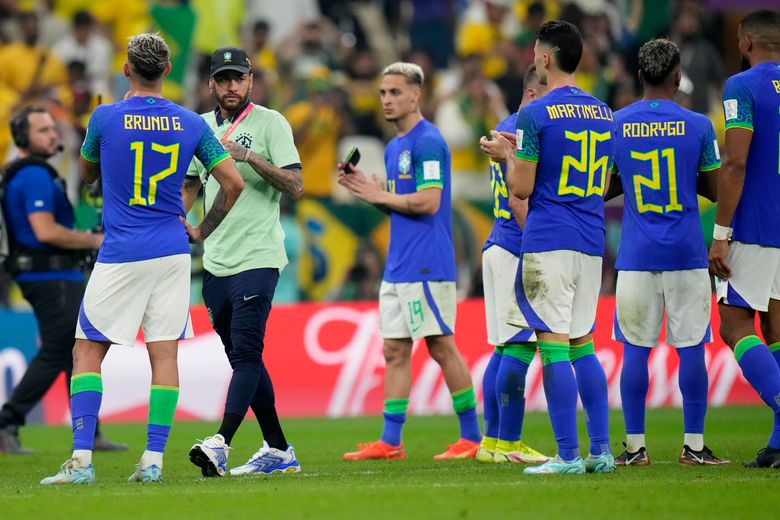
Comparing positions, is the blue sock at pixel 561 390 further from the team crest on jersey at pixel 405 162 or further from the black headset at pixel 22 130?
the black headset at pixel 22 130

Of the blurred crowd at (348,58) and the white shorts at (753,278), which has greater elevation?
the blurred crowd at (348,58)

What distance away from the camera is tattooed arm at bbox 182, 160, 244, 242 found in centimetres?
800

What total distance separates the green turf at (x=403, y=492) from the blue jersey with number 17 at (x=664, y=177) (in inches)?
55.8

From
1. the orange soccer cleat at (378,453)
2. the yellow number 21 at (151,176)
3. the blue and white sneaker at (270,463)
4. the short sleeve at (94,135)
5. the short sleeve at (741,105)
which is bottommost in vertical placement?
the orange soccer cleat at (378,453)

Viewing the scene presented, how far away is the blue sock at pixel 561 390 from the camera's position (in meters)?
7.75

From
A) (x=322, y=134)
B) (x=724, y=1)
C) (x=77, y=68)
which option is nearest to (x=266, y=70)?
(x=322, y=134)

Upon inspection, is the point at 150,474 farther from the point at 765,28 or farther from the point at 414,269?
the point at 765,28

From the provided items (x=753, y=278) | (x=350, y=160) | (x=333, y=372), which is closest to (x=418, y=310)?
(x=350, y=160)

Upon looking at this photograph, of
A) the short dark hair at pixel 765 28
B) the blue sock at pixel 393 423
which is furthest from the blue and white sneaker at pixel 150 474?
the short dark hair at pixel 765 28

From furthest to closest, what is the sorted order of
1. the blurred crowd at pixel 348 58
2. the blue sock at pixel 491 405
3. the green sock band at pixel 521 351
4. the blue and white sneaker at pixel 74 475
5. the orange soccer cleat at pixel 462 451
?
the blurred crowd at pixel 348 58
the orange soccer cleat at pixel 462 451
the blue sock at pixel 491 405
the green sock band at pixel 521 351
the blue and white sneaker at pixel 74 475

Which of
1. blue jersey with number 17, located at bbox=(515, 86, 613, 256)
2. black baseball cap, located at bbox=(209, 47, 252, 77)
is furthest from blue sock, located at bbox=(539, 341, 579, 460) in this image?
black baseball cap, located at bbox=(209, 47, 252, 77)

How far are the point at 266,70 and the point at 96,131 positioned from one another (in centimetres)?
1070

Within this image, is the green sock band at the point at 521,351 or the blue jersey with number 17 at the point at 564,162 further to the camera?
the green sock band at the point at 521,351

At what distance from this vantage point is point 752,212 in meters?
8.64
